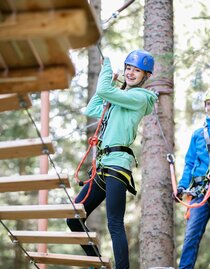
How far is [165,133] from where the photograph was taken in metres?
5.71

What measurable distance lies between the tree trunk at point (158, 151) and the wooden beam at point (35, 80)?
8.95 ft

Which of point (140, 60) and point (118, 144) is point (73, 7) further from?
point (140, 60)

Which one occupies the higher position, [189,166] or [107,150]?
[107,150]

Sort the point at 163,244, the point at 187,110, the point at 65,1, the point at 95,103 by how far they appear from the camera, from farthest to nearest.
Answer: the point at 187,110, the point at 163,244, the point at 95,103, the point at 65,1

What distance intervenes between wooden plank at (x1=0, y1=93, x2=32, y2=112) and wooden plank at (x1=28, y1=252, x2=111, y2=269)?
1346mm

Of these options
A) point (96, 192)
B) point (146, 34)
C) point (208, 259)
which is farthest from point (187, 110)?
point (96, 192)

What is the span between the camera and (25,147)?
11.8 feet

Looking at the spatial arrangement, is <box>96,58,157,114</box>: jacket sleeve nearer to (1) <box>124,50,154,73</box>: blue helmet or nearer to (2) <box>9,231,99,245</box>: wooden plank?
(1) <box>124,50,154,73</box>: blue helmet

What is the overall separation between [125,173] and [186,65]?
2.73 m

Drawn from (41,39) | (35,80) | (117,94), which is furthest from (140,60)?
(41,39)

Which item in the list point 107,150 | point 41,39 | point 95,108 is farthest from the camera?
point 95,108

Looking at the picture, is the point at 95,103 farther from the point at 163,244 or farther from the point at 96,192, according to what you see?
the point at 163,244

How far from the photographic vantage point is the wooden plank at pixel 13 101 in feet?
10.8

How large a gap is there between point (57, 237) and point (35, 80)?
5.37 feet
